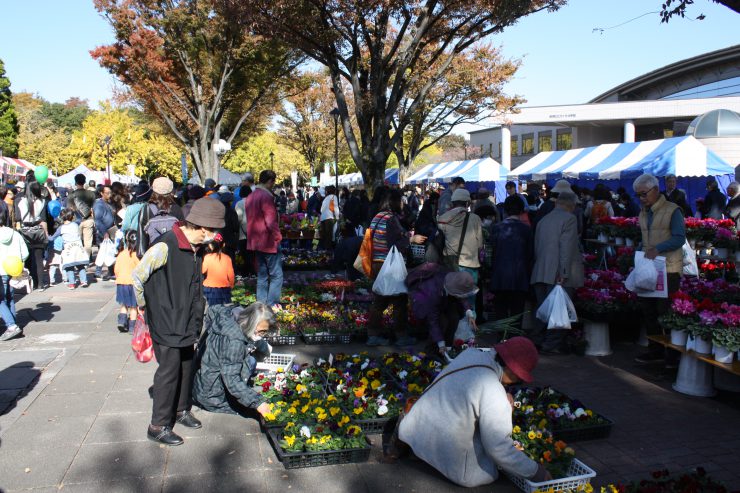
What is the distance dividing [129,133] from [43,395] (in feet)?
179

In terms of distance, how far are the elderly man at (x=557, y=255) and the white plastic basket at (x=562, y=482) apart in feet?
10.8

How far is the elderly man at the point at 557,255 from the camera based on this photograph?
714 cm

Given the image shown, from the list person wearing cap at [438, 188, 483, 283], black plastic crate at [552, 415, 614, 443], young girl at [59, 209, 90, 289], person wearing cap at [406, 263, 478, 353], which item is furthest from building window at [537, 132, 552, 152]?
black plastic crate at [552, 415, 614, 443]

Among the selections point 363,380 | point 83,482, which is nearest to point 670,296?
point 363,380

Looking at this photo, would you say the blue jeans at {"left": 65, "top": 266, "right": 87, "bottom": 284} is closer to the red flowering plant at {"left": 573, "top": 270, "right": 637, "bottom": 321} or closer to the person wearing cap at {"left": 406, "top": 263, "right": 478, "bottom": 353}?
the person wearing cap at {"left": 406, "top": 263, "right": 478, "bottom": 353}

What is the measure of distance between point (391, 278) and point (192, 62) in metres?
18.0

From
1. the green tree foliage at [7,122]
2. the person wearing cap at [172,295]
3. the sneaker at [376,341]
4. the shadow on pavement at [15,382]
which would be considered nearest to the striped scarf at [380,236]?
the sneaker at [376,341]

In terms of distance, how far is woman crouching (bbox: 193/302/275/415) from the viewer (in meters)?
4.95

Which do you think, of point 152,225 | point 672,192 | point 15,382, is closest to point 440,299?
point 152,225

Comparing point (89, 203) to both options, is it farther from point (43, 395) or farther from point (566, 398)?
point (566, 398)

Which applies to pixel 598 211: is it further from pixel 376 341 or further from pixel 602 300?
pixel 376 341

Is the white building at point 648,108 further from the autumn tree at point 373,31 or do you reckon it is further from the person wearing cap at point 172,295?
the person wearing cap at point 172,295

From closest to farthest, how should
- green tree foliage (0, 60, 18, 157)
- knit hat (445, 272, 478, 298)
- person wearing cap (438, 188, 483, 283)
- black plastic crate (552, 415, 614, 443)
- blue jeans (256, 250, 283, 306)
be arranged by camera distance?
black plastic crate (552, 415, 614, 443) → knit hat (445, 272, 478, 298) → person wearing cap (438, 188, 483, 283) → blue jeans (256, 250, 283, 306) → green tree foliage (0, 60, 18, 157)

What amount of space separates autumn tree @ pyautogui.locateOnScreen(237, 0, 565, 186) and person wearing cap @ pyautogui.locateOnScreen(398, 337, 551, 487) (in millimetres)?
9725
